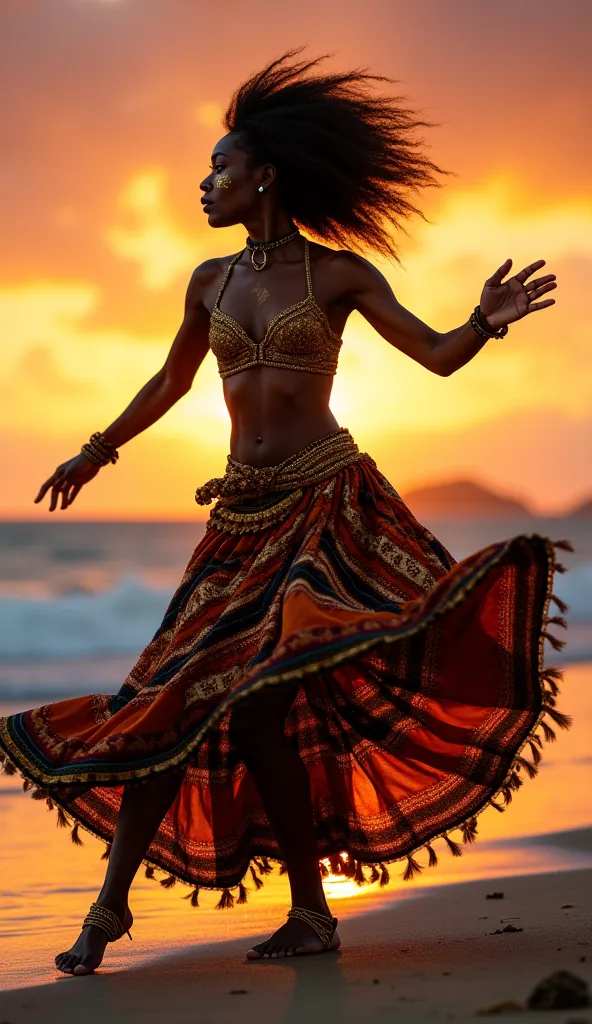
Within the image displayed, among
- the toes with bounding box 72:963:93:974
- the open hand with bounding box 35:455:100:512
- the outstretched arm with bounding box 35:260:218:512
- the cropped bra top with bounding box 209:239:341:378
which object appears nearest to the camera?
the toes with bounding box 72:963:93:974

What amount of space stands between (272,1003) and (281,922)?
4.22ft

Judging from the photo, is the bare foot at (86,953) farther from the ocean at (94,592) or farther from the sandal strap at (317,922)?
the ocean at (94,592)

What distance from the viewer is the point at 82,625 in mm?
17859

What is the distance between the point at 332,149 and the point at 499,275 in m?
0.77

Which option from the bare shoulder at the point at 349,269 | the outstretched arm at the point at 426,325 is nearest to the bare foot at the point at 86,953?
the outstretched arm at the point at 426,325

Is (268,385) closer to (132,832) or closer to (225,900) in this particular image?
(132,832)

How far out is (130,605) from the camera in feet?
66.6

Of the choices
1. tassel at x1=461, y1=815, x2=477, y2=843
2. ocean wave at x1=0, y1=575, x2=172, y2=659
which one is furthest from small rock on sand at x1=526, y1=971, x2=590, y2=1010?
ocean wave at x1=0, y1=575, x2=172, y2=659

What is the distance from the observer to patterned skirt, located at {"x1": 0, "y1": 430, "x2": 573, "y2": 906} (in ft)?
13.1

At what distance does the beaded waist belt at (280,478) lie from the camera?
438 cm

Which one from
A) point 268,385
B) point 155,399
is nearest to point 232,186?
point 268,385

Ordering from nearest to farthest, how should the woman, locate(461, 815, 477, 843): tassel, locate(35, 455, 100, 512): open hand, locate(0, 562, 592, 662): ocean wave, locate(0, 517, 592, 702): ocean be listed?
the woman → locate(461, 815, 477, 843): tassel → locate(35, 455, 100, 512): open hand → locate(0, 517, 592, 702): ocean → locate(0, 562, 592, 662): ocean wave

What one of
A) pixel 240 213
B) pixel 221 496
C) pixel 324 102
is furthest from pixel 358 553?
pixel 324 102

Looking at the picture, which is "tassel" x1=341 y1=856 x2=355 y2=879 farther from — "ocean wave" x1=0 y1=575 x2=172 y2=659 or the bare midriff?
"ocean wave" x1=0 y1=575 x2=172 y2=659
